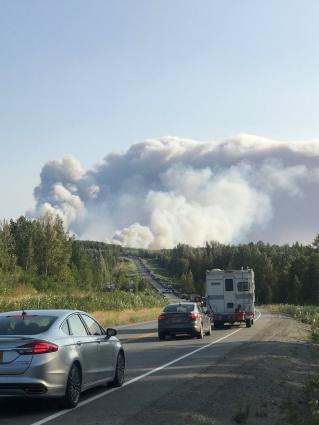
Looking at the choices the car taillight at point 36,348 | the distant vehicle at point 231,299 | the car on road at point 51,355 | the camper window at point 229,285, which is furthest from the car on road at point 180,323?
the car taillight at point 36,348

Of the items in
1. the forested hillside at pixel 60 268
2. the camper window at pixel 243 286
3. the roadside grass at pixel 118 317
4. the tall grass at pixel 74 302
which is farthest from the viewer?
the forested hillside at pixel 60 268

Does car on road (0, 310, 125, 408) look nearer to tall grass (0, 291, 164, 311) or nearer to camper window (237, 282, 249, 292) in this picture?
camper window (237, 282, 249, 292)

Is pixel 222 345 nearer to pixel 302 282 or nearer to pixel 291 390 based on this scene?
pixel 291 390

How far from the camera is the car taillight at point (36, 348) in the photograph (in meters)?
9.56

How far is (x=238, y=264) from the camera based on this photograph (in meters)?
197

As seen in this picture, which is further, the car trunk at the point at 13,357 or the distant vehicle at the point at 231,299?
the distant vehicle at the point at 231,299

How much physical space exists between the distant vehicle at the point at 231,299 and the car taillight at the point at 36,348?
89.8ft

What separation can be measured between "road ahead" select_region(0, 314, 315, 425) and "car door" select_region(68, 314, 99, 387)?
0.43 meters

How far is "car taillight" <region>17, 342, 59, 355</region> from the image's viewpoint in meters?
9.56

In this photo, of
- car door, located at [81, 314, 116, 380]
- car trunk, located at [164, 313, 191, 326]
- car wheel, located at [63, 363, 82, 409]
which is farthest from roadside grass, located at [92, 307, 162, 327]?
car wheel, located at [63, 363, 82, 409]

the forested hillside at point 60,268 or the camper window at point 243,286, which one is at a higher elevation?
the forested hillside at point 60,268

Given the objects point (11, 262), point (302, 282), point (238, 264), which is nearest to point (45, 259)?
point (11, 262)

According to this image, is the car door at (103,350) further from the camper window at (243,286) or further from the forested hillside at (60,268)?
the forested hillside at (60,268)

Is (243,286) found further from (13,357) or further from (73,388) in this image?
(13,357)
